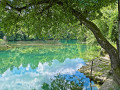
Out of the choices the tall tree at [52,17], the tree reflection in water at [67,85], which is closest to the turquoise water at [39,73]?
the tree reflection in water at [67,85]

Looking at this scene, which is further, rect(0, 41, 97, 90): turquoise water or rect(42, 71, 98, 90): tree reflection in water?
rect(0, 41, 97, 90): turquoise water

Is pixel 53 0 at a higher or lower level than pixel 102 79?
higher

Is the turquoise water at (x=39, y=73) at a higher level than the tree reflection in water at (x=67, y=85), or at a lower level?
lower

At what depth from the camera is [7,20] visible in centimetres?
612

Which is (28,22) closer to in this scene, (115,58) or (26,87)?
(26,87)

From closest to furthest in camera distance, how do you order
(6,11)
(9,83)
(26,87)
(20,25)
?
(6,11) < (20,25) < (26,87) < (9,83)

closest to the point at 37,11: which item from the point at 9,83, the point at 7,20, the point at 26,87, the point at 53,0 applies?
the point at 53,0

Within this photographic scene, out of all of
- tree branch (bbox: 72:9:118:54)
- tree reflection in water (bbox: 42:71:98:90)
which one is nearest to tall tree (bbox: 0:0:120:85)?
tree branch (bbox: 72:9:118:54)

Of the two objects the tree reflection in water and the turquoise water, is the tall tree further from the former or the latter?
the turquoise water

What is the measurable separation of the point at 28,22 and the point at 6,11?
4.54 ft

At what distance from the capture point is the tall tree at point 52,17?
521cm

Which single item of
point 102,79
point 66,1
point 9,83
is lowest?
point 9,83

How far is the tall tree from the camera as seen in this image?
5.21 m

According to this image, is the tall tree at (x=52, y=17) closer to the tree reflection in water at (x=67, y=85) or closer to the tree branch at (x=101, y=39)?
the tree branch at (x=101, y=39)
